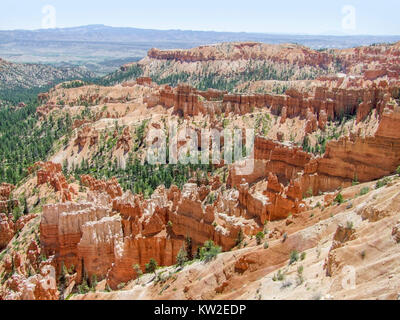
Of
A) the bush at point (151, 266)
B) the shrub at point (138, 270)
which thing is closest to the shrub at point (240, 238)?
the bush at point (151, 266)

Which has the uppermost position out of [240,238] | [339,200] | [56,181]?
[339,200]

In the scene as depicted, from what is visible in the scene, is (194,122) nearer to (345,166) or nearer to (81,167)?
(81,167)

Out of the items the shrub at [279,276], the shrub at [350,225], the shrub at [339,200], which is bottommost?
the shrub at [279,276]

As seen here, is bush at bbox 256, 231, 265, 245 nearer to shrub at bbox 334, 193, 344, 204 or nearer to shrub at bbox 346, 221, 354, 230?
shrub at bbox 334, 193, 344, 204

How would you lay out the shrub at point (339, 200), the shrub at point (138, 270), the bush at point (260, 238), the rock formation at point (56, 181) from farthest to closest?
the rock formation at point (56, 181), the shrub at point (138, 270), the shrub at point (339, 200), the bush at point (260, 238)

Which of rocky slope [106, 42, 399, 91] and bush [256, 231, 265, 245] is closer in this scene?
bush [256, 231, 265, 245]

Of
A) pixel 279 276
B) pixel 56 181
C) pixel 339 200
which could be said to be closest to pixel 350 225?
pixel 279 276

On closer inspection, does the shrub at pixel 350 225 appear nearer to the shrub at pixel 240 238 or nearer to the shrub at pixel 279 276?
the shrub at pixel 279 276

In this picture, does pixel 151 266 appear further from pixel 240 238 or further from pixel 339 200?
pixel 339 200

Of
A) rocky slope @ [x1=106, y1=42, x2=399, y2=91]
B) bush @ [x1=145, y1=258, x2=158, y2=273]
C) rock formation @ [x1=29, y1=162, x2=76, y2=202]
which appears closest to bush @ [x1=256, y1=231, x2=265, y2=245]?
bush @ [x1=145, y1=258, x2=158, y2=273]

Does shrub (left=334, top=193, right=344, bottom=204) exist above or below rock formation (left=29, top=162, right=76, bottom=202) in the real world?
above
